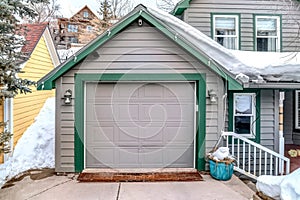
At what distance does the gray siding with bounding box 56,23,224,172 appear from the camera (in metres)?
7.12

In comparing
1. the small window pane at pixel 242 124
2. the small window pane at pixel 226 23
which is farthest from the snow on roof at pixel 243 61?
the small window pane at pixel 242 124

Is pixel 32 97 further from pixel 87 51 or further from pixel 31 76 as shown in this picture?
pixel 87 51

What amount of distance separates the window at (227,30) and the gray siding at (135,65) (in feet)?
10.8

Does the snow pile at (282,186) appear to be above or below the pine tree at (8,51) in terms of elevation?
below

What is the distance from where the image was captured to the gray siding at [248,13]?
9.97m

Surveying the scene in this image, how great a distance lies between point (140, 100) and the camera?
294 inches

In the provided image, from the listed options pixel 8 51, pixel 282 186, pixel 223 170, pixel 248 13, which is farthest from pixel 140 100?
pixel 248 13

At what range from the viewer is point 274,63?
847 centimetres

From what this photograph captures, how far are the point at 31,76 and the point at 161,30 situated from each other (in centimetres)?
653

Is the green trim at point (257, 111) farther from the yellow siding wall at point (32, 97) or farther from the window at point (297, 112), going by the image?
the yellow siding wall at point (32, 97)

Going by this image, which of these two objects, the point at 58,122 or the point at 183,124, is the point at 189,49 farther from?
the point at 58,122

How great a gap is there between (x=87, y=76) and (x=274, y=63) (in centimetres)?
508

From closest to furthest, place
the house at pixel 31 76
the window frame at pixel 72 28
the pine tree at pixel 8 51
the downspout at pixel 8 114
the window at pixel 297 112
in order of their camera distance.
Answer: the pine tree at pixel 8 51 < the downspout at pixel 8 114 < the house at pixel 31 76 < the window at pixel 297 112 < the window frame at pixel 72 28

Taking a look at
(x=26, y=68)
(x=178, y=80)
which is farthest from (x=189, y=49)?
(x=26, y=68)
